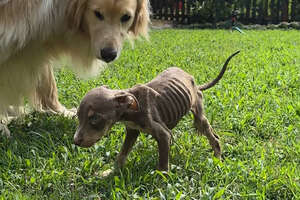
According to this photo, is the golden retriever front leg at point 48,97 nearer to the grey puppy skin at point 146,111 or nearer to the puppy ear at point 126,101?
the grey puppy skin at point 146,111

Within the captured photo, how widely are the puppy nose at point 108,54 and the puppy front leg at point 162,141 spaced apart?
0.79 meters

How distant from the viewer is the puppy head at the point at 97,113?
2023 mm

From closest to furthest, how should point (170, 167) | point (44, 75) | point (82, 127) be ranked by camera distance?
point (82, 127)
point (170, 167)
point (44, 75)

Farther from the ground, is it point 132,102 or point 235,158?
point 132,102

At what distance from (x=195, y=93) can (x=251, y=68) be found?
3.16m

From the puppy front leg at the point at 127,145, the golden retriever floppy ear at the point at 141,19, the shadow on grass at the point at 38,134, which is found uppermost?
the golden retriever floppy ear at the point at 141,19

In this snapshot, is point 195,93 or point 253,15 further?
point 253,15

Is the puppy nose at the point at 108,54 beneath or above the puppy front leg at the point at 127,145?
above

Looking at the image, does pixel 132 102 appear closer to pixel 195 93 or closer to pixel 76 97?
pixel 195 93

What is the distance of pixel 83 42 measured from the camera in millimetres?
3107

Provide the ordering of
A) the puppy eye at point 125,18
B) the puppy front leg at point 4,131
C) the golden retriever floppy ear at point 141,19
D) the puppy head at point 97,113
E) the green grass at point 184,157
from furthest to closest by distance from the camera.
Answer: the golden retriever floppy ear at point 141,19 → the puppy front leg at point 4,131 → the puppy eye at point 125,18 → the green grass at point 184,157 → the puppy head at point 97,113

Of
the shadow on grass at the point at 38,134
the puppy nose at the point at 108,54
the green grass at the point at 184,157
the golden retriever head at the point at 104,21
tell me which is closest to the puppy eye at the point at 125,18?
the golden retriever head at the point at 104,21

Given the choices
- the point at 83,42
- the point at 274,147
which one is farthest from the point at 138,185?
the point at 83,42

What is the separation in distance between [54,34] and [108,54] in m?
0.50
